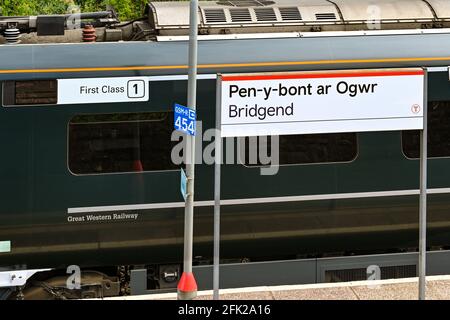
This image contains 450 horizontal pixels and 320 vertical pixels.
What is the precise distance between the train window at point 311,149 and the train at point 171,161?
15mm

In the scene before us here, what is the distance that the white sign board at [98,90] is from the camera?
Answer: 873cm

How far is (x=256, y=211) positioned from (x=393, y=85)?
2143 mm

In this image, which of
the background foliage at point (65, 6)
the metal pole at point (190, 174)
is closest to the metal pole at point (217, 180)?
the metal pole at point (190, 174)

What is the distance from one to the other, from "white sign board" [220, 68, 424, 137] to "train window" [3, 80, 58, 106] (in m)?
2.04

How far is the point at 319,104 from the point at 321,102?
31mm

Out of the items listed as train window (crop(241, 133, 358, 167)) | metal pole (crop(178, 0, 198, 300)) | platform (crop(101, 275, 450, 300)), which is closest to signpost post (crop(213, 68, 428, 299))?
metal pole (crop(178, 0, 198, 300))

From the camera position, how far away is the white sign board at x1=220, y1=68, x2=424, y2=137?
26.3ft

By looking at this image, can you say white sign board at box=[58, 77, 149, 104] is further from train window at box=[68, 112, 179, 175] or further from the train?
train window at box=[68, 112, 179, 175]

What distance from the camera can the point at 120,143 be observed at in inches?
353

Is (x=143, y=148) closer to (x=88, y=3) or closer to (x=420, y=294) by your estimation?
(x=420, y=294)

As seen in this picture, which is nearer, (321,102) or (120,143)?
(321,102)

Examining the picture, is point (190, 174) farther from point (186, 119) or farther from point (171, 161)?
point (171, 161)
